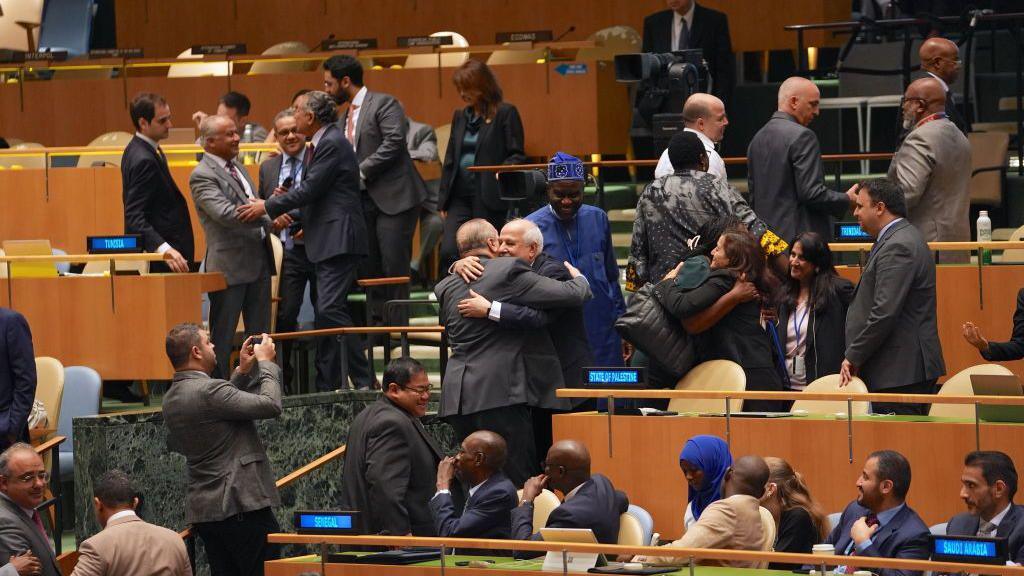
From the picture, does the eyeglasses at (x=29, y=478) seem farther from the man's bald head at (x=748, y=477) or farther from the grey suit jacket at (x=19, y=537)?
the man's bald head at (x=748, y=477)

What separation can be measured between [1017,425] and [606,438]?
1573 millimetres

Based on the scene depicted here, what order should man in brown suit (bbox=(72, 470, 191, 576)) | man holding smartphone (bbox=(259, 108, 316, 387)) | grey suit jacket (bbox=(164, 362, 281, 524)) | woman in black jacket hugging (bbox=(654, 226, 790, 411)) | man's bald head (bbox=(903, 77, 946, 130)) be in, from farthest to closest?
man holding smartphone (bbox=(259, 108, 316, 387)), man's bald head (bbox=(903, 77, 946, 130)), grey suit jacket (bbox=(164, 362, 281, 524)), woman in black jacket hugging (bbox=(654, 226, 790, 411)), man in brown suit (bbox=(72, 470, 191, 576))

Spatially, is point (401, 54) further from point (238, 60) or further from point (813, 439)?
point (813, 439)

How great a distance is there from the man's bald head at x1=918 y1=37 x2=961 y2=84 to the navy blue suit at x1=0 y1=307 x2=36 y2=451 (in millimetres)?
4483

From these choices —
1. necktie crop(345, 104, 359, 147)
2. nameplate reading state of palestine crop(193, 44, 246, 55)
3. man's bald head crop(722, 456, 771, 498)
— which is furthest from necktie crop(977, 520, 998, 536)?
nameplate reading state of palestine crop(193, 44, 246, 55)

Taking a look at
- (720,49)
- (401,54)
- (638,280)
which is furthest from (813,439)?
(401,54)

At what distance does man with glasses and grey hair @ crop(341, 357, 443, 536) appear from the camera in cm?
700

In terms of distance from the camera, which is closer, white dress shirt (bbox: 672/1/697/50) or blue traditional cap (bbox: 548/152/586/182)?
blue traditional cap (bbox: 548/152/586/182)

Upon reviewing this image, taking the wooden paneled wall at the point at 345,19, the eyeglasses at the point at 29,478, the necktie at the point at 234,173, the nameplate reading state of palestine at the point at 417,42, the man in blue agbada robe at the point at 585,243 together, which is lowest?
the eyeglasses at the point at 29,478

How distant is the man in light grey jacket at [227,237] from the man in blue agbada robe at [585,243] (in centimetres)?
158

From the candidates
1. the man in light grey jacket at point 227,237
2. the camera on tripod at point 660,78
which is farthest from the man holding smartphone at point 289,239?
the camera on tripod at point 660,78

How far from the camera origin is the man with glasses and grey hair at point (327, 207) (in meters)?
8.71

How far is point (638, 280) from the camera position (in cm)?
779

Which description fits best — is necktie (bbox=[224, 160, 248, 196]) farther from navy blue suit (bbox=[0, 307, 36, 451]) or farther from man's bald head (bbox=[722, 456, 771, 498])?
man's bald head (bbox=[722, 456, 771, 498])
